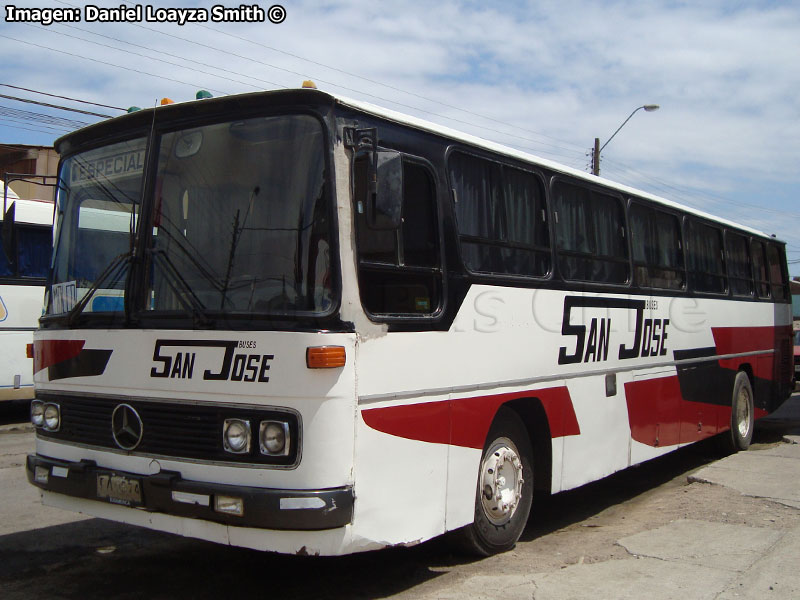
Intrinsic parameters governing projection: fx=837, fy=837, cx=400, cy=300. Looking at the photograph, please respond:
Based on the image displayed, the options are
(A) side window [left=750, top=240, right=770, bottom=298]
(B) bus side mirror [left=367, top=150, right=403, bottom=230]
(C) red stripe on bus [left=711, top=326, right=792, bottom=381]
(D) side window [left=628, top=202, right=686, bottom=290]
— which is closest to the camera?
(B) bus side mirror [left=367, top=150, right=403, bottom=230]

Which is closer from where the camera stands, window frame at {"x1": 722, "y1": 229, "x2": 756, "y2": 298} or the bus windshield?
the bus windshield

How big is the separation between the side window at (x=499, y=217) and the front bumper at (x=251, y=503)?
2006 millimetres

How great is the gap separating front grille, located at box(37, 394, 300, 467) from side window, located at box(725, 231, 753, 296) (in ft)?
26.5

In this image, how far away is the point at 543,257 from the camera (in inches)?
261

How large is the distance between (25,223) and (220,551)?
8479 millimetres

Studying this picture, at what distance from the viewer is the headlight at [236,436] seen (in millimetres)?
4488

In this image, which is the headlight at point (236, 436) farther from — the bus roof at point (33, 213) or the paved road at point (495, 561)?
the bus roof at point (33, 213)

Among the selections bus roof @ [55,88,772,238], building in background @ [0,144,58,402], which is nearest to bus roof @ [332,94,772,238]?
bus roof @ [55,88,772,238]

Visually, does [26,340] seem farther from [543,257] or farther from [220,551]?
[543,257]

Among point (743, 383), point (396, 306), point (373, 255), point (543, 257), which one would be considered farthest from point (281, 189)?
point (743, 383)

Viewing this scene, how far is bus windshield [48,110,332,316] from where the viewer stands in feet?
14.9

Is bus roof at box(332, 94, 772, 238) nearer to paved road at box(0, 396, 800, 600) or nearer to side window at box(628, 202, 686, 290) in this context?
side window at box(628, 202, 686, 290)

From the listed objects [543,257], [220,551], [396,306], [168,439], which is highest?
[543,257]

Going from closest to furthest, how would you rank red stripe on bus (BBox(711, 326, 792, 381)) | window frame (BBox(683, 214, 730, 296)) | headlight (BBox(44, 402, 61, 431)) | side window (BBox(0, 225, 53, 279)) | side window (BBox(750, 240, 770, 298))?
1. headlight (BBox(44, 402, 61, 431))
2. window frame (BBox(683, 214, 730, 296))
3. red stripe on bus (BBox(711, 326, 792, 381))
4. side window (BBox(750, 240, 770, 298))
5. side window (BBox(0, 225, 53, 279))
